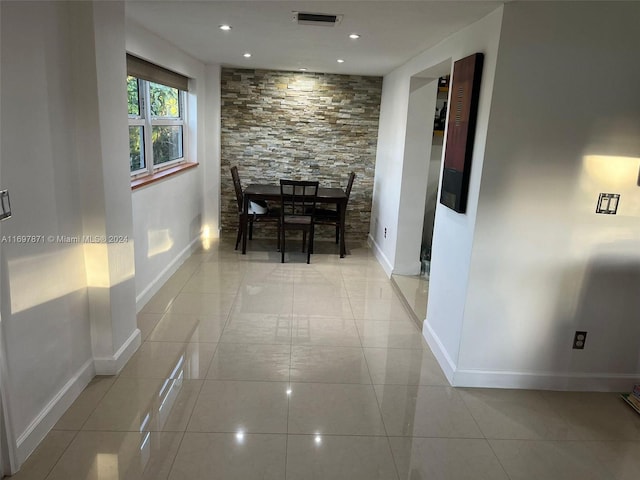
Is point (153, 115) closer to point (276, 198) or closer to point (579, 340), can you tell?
point (276, 198)

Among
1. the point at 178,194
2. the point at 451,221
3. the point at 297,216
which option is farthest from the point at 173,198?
the point at 451,221

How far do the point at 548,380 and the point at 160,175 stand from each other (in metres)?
3.30

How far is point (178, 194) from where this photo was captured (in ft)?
14.8

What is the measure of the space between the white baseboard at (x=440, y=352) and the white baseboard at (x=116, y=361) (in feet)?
6.28

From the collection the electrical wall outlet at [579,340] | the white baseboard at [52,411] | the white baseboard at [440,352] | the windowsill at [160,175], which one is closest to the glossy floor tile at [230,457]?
the white baseboard at [52,411]

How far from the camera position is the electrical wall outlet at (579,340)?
262 centimetres

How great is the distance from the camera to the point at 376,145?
5.80 metres

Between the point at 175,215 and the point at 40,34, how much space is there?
2.59m

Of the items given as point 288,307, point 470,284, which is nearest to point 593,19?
point 470,284

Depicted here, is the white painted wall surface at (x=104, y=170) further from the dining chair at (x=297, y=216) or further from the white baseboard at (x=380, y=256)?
the white baseboard at (x=380, y=256)

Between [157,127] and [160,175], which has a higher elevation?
[157,127]

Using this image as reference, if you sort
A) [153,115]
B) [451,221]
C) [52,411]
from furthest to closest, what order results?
[153,115], [451,221], [52,411]

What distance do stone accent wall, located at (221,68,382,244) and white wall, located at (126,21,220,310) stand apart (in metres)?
0.20

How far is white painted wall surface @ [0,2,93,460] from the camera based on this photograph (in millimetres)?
1780
